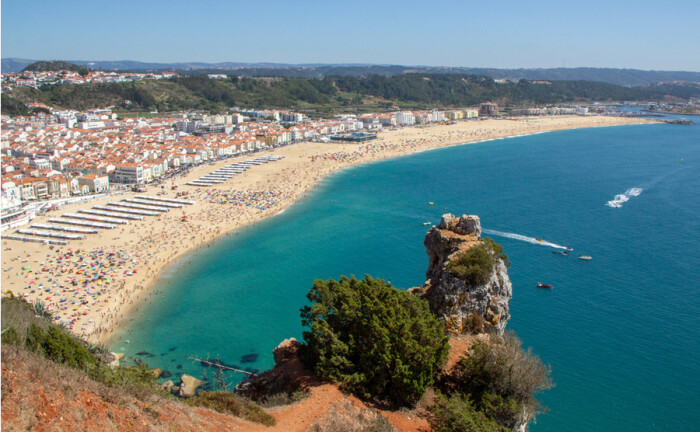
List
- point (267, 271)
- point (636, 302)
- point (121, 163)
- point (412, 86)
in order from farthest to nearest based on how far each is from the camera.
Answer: point (412, 86), point (121, 163), point (267, 271), point (636, 302)

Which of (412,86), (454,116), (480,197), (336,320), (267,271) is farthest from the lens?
(412,86)

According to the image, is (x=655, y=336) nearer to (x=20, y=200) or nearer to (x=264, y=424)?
(x=264, y=424)

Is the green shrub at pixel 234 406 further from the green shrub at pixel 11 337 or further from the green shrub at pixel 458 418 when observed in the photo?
the green shrub at pixel 11 337

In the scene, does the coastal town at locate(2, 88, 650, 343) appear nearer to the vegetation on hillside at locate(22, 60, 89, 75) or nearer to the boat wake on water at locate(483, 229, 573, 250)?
the boat wake on water at locate(483, 229, 573, 250)

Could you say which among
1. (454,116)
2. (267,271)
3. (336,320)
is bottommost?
(267,271)

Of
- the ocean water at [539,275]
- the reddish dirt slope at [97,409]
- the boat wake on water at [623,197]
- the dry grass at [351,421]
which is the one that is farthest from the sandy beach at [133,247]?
the boat wake on water at [623,197]

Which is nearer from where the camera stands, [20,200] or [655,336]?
[655,336]

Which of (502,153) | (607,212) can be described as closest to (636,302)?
(607,212)
